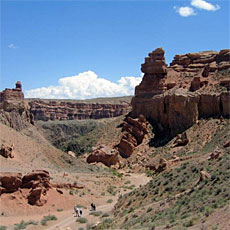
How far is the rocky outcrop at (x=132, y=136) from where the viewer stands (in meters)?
59.4

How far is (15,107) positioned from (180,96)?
3228 cm

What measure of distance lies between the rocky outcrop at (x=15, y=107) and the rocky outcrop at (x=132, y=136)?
69.0 ft

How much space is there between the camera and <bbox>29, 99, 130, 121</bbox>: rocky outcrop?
140 meters

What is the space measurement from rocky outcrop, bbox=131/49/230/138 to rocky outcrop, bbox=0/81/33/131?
21.8m

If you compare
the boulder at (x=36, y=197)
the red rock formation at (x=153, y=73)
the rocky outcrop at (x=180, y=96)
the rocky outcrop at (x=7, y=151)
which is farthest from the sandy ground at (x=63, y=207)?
the red rock formation at (x=153, y=73)

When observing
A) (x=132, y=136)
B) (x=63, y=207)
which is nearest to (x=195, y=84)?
(x=132, y=136)

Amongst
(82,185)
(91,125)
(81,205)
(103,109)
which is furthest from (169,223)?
(103,109)

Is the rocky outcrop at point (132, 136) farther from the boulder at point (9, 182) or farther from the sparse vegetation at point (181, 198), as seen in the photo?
the boulder at point (9, 182)

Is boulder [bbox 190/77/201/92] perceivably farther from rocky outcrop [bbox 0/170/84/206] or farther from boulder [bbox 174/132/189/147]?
rocky outcrop [bbox 0/170/84/206]

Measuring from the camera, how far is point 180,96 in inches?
2233

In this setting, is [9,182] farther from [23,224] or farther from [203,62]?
[203,62]

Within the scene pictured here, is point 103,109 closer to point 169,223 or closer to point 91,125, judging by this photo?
point 91,125

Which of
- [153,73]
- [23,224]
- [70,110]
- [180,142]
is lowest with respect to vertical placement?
[23,224]

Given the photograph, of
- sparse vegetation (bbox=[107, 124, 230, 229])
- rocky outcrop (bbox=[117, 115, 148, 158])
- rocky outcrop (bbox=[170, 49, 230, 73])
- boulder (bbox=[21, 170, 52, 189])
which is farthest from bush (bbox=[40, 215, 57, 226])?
rocky outcrop (bbox=[170, 49, 230, 73])
